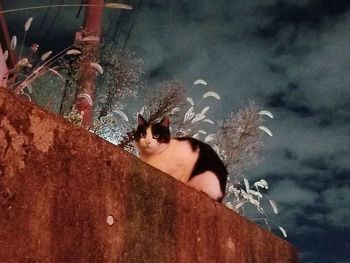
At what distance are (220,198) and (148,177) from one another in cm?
149

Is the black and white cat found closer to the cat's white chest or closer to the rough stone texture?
the cat's white chest

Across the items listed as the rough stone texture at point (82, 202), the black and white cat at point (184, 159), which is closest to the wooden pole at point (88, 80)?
the black and white cat at point (184, 159)

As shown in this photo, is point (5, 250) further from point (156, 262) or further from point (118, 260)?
point (156, 262)

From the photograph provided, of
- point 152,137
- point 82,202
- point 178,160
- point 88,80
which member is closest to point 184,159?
point 178,160

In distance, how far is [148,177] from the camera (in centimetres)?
296

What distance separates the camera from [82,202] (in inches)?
97.2

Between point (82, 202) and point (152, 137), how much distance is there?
215cm

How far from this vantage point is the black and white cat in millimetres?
4273

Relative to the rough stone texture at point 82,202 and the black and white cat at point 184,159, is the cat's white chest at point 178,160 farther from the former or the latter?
the rough stone texture at point 82,202

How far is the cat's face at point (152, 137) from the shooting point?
4.59 metres

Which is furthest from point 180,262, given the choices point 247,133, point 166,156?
point 247,133

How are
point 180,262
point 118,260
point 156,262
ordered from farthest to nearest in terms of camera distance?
1. point 180,262
2. point 156,262
3. point 118,260

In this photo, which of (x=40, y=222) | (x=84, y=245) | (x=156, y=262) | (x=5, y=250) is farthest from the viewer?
(x=156, y=262)

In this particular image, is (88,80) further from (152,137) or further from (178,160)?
(178,160)
